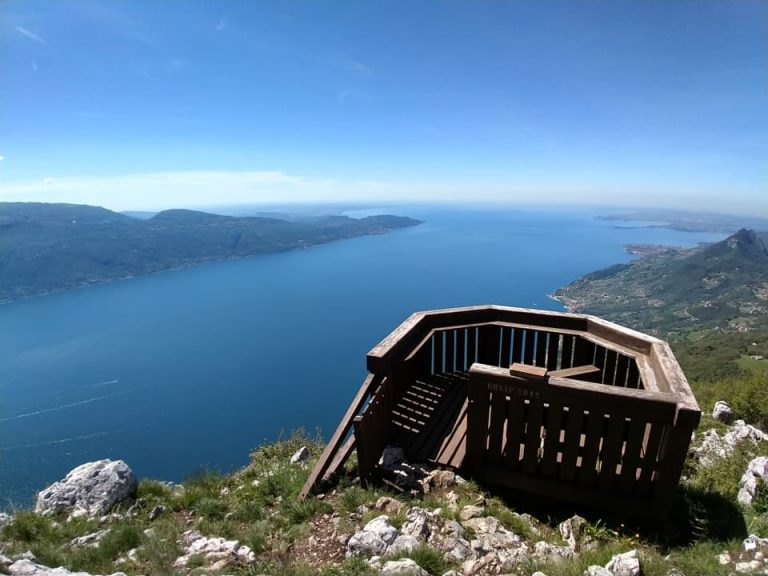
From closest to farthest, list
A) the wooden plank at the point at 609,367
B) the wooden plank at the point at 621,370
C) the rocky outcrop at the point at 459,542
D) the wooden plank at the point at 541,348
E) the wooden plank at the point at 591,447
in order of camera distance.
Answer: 1. the rocky outcrop at the point at 459,542
2. the wooden plank at the point at 591,447
3. the wooden plank at the point at 621,370
4. the wooden plank at the point at 609,367
5. the wooden plank at the point at 541,348

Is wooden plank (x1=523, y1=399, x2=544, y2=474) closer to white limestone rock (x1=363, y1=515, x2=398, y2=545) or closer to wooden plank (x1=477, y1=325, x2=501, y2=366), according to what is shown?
white limestone rock (x1=363, y1=515, x2=398, y2=545)

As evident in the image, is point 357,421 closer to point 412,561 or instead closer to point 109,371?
point 412,561

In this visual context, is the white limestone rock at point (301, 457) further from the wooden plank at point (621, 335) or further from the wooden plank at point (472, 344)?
the wooden plank at point (621, 335)

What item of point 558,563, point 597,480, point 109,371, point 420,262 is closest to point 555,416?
point 597,480

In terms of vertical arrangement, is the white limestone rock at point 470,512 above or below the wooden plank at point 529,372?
below

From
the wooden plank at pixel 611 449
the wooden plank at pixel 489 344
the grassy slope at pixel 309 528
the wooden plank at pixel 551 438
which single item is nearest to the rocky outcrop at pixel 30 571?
the grassy slope at pixel 309 528

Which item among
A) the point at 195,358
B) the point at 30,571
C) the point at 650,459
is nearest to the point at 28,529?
the point at 30,571

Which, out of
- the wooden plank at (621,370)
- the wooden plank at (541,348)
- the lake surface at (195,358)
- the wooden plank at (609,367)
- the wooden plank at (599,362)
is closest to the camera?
the wooden plank at (621,370)

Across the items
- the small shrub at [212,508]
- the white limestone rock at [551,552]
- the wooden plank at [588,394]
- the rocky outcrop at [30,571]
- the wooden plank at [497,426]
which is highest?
the wooden plank at [588,394]
